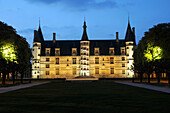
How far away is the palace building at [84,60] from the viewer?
5734 cm

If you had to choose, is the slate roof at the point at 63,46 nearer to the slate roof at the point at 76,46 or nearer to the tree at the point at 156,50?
the slate roof at the point at 76,46

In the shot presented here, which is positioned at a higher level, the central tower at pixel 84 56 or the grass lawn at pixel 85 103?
the central tower at pixel 84 56

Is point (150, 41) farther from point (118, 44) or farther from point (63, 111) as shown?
point (118, 44)

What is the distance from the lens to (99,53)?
58.5 metres

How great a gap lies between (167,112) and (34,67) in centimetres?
5390

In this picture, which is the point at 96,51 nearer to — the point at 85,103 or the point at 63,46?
the point at 63,46

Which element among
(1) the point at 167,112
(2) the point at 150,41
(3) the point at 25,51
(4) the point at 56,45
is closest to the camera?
(1) the point at 167,112

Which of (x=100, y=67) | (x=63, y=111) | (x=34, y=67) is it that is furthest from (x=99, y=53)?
(x=63, y=111)

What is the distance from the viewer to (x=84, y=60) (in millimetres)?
56875

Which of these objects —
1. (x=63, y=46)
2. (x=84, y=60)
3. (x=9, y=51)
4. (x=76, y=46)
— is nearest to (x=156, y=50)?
(x=9, y=51)

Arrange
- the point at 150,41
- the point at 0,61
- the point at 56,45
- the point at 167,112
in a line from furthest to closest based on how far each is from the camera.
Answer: the point at 56,45, the point at 150,41, the point at 0,61, the point at 167,112

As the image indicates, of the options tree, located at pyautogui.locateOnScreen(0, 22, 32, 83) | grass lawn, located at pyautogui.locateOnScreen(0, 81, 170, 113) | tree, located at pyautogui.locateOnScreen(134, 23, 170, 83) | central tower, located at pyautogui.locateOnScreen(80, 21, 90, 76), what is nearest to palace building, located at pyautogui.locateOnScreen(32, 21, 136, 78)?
central tower, located at pyautogui.locateOnScreen(80, 21, 90, 76)

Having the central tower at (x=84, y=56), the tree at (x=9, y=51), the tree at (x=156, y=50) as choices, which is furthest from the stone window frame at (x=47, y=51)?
the tree at (x=156, y=50)

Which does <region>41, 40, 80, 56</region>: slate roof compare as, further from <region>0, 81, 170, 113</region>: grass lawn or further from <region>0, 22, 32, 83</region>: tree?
<region>0, 81, 170, 113</region>: grass lawn
